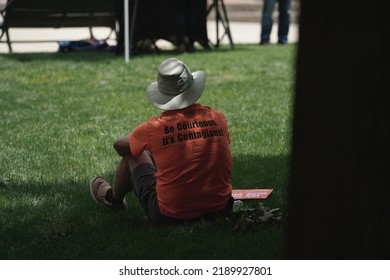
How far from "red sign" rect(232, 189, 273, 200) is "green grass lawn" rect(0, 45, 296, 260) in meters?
0.06

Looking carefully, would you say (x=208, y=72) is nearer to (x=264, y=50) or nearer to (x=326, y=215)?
(x=264, y=50)

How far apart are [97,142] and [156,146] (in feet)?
8.90

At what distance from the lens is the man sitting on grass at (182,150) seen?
16.2ft

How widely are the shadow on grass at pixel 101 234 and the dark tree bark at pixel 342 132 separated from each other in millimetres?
1407

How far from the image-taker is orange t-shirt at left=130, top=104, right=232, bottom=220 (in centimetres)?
492

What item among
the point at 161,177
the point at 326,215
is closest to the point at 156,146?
the point at 161,177

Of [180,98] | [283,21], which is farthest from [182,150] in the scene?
[283,21]

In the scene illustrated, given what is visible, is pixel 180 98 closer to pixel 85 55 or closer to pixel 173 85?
pixel 173 85

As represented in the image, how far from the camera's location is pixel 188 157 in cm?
493

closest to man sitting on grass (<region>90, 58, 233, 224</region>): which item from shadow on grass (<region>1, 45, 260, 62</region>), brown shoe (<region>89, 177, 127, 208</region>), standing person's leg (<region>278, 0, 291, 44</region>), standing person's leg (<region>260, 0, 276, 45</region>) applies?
brown shoe (<region>89, 177, 127, 208</region>)

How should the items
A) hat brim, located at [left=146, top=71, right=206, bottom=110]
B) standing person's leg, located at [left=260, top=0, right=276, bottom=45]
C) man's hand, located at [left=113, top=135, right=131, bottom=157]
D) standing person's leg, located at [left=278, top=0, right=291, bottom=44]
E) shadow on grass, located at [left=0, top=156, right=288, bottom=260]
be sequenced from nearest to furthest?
shadow on grass, located at [left=0, top=156, right=288, bottom=260] < hat brim, located at [left=146, top=71, right=206, bottom=110] < man's hand, located at [left=113, top=135, right=131, bottom=157] < standing person's leg, located at [left=260, top=0, right=276, bottom=45] < standing person's leg, located at [left=278, top=0, right=291, bottom=44]

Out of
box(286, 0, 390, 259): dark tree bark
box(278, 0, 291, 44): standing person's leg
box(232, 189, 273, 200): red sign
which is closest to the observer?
box(286, 0, 390, 259): dark tree bark

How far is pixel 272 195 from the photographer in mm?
5930

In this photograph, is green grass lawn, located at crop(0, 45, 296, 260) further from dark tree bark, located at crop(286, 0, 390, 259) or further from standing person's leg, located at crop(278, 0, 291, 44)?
standing person's leg, located at crop(278, 0, 291, 44)
